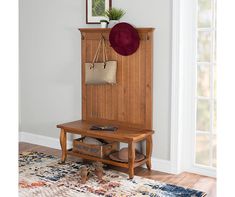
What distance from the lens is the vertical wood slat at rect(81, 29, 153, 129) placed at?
3.68m

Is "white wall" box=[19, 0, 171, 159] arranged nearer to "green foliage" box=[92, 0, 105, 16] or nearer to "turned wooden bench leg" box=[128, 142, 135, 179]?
"green foliage" box=[92, 0, 105, 16]

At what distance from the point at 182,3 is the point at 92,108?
154 centimetres

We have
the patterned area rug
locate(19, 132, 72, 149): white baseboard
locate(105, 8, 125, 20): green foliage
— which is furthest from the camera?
locate(19, 132, 72, 149): white baseboard

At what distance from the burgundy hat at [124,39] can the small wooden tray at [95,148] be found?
0.98m

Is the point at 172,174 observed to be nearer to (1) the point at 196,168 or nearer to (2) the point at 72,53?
(1) the point at 196,168

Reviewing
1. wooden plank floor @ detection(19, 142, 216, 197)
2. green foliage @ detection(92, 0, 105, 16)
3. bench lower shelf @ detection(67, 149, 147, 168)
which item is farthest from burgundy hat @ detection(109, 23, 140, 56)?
wooden plank floor @ detection(19, 142, 216, 197)

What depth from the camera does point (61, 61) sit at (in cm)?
443

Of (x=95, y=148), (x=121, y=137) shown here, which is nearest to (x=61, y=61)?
(x=95, y=148)

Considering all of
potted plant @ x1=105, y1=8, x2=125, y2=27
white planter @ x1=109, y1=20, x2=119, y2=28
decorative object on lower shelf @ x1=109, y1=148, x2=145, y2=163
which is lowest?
decorative object on lower shelf @ x1=109, y1=148, x2=145, y2=163

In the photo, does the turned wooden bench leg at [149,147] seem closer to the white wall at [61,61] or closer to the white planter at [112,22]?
the white wall at [61,61]

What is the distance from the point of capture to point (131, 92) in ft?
12.4

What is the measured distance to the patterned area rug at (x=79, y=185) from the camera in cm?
303

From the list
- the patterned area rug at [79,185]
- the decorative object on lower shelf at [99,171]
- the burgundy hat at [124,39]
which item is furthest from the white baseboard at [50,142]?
the burgundy hat at [124,39]

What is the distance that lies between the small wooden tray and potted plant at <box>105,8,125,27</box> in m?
1.29
